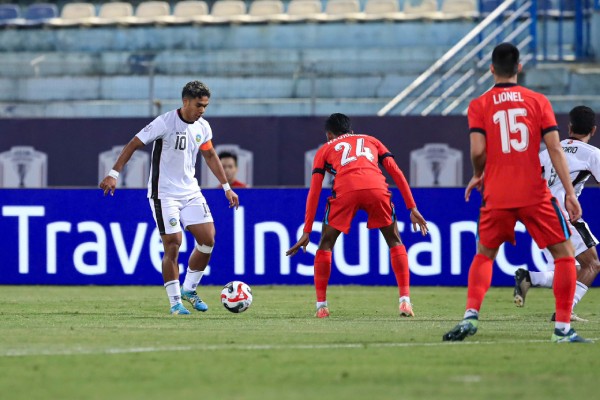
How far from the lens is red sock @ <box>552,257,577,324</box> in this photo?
29.3 ft

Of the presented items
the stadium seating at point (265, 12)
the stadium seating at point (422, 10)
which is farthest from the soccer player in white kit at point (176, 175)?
the stadium seating at point (265, 12)

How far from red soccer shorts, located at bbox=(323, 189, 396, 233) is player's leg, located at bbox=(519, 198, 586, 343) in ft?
10.8

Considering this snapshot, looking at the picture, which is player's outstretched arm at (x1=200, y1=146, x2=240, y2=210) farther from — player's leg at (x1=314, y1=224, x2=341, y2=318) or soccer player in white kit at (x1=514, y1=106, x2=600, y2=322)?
soccer player in white kit at (x1=514, y1=106, x2=600, y2=322)

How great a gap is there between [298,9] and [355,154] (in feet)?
51.2

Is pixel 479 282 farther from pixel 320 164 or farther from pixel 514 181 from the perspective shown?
pixel 320 164

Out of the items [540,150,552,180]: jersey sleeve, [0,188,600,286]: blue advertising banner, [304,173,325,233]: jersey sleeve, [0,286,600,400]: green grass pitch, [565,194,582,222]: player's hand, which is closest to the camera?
[0,286,600,400]: green grass pitch

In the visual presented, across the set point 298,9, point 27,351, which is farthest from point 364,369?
point 298,9

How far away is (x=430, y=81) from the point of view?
74.8 ft

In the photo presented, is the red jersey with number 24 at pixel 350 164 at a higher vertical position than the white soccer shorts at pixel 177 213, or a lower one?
higher

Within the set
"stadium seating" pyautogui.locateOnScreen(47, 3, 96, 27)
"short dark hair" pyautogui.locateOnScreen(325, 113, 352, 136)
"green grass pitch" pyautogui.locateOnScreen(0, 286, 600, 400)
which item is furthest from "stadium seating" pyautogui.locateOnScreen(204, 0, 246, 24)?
"short dark hair" pyautogui.locateOnScreen(325, 113, 352, 136)

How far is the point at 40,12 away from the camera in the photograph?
94.2ft

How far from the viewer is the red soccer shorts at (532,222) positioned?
884cm

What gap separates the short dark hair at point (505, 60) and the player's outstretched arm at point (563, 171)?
0.53 metres

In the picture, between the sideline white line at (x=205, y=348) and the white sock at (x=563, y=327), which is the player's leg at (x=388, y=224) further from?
the white sock at (x=563, y=327)
